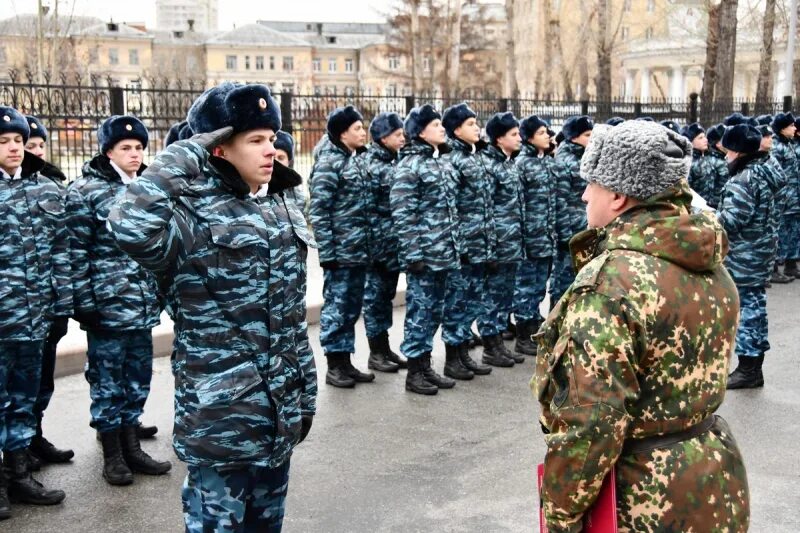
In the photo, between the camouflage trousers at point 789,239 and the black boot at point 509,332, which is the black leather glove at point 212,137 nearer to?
the black boot at point 509,332

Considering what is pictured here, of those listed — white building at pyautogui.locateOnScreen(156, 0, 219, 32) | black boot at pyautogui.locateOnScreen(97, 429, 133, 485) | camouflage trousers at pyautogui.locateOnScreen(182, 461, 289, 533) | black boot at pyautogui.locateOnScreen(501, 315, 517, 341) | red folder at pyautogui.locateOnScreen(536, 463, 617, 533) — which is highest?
white building at pyautogui.locateOnScreen(156, 0, 219, 32)

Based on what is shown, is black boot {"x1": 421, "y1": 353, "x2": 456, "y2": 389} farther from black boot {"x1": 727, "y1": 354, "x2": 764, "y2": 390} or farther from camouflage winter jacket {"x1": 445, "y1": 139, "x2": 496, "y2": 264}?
black boot {"x1": 727, "y1": 354, "x2": 764, "y2": 390}

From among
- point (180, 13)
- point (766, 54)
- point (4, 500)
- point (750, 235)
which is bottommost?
point (4, 500)

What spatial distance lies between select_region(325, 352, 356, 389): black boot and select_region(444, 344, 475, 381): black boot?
83cm

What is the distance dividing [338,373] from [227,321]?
4.17m

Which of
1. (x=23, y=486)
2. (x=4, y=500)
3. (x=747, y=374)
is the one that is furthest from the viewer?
(x=747, y=374)

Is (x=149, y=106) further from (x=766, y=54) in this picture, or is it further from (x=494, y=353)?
(x=766, y=54)

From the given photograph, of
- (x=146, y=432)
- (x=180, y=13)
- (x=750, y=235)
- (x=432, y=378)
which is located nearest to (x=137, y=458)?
(x=146, y=432)

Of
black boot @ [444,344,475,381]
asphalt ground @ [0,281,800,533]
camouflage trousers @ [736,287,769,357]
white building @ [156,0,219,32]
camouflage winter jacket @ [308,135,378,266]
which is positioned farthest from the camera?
white building @ [156,0,219,32]

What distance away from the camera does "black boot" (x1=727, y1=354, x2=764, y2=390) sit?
7031 millimetres

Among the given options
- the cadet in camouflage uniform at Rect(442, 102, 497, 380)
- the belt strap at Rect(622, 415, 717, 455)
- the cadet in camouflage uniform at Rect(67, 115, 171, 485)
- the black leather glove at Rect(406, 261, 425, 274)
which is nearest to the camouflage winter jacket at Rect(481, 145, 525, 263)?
the cadet in camouflage uniform at Rect(442, 102, 497, 380)

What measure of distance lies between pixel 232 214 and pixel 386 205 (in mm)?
4531

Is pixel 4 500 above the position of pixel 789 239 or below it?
below

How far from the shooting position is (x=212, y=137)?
300 cm
